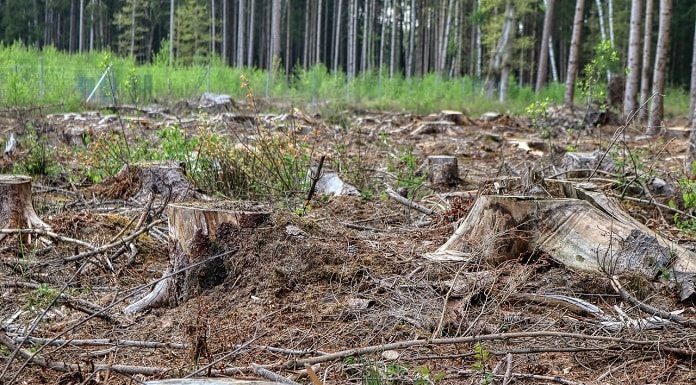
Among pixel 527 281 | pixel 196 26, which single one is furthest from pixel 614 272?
pixel 196 26

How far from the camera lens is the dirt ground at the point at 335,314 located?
3051mm

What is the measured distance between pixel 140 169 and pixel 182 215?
2.80 m

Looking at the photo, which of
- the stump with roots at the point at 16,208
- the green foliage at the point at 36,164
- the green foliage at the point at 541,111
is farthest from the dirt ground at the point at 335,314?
the green foliage at the point at 36,164

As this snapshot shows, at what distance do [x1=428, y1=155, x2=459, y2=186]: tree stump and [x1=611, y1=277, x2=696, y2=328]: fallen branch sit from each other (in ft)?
12.2

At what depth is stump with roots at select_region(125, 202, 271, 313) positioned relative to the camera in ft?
13.4

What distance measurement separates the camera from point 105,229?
5.52 meters

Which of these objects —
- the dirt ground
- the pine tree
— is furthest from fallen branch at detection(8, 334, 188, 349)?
the pine tree

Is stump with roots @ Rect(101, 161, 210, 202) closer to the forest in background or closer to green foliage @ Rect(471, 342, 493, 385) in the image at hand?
green foliage @ Rect(471, 342, 493, 385)

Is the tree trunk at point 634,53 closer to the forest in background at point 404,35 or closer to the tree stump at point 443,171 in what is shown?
the forest in background at point 404,35

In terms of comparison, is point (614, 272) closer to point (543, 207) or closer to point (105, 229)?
point (543, 207)

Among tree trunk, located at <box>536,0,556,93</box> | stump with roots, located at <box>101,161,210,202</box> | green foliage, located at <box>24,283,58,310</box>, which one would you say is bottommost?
green foliage, located at <box>24,283,58,310</box>

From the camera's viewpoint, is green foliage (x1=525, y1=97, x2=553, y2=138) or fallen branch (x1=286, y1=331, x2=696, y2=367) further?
green foliage (x1=525, y1=97, x2=553, y2=138)

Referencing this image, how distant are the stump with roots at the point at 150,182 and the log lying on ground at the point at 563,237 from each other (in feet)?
8.10

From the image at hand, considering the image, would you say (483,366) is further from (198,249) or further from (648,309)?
(198,249)
